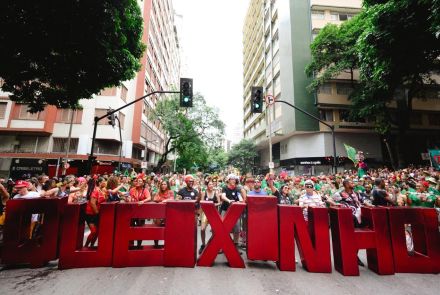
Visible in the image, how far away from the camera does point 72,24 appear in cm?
664

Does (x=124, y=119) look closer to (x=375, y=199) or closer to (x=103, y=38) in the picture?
(x=103, y=38)

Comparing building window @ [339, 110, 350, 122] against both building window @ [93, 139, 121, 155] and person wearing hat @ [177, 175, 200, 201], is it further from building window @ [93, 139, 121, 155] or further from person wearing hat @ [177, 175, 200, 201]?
building window @ [93, 139, 121, 155]

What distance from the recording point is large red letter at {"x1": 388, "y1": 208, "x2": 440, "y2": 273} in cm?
465

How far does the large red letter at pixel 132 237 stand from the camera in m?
4.76

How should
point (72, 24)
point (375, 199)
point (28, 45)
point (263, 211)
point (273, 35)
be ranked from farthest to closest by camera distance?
point (273, 35)
point (28, 45)
point (72, 24)
point (375, 199)
point (263, 211)

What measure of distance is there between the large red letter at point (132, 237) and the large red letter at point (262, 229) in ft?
6.39

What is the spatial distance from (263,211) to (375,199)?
3438mm

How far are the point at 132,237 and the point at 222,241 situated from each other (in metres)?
1.95

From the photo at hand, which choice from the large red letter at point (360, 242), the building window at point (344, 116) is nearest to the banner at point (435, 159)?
the building window at point (344, 116)

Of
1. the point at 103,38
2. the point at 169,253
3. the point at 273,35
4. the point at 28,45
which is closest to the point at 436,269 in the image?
the point at 169,253

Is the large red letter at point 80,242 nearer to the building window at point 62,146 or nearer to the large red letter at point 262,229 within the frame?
the large red letter at point 262,229

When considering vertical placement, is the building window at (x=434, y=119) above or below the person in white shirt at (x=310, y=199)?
above

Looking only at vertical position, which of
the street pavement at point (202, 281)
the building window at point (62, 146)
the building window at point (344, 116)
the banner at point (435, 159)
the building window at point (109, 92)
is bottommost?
the street pavement at point (202, 281)

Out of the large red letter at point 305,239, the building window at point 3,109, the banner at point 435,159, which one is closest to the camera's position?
the large red letter at point 305,239
